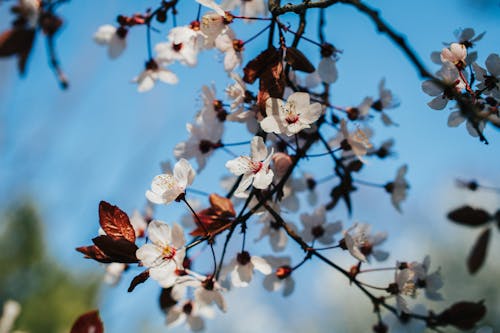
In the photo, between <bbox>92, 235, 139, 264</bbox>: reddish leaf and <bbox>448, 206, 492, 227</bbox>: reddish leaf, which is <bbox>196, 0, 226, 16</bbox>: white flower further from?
<bbox>448, 206, 492, 227</bbox>: reddish leaf

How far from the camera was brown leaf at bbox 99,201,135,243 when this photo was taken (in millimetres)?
918

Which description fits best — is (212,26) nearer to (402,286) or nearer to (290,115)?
(290,115)

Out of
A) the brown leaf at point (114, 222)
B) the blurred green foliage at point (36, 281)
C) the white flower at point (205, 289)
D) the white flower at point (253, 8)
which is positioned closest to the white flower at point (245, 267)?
the white flower at point (205, 289)

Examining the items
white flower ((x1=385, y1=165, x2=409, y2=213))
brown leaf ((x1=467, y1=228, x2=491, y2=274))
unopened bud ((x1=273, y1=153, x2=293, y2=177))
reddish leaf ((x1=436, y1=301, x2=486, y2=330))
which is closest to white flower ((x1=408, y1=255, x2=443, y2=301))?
reddish leaf ((x1=436, y1=301, x2=486, y2=330))

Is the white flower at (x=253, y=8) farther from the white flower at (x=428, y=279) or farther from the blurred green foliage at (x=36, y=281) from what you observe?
the blurred green foliage at (x=36, y=281)

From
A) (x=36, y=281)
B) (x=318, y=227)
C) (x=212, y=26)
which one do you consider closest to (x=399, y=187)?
(x=318, y=227)

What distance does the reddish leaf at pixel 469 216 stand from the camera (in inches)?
27.8

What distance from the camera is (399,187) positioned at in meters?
1.45

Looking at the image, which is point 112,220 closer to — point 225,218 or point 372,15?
point 225,218

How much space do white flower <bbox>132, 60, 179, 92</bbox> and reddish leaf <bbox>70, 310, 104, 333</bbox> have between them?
64 centimetres

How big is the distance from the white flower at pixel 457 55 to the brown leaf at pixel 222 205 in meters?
0.55

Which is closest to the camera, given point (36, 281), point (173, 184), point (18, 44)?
point (173, 184)

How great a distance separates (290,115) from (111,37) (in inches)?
28.6

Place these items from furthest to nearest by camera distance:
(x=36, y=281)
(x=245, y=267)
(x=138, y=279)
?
(x=36, y=281), (x=245, y=267), (x=138, y=279)
